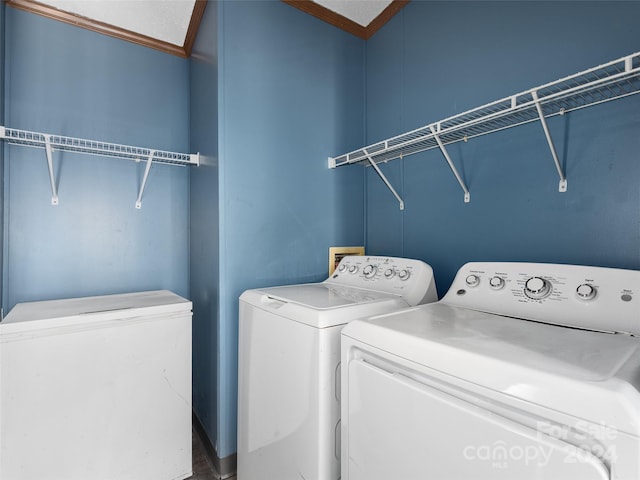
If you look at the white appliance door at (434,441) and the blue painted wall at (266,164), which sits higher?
the blue painted wall at (266,164)

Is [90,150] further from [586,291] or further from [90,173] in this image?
[586,291]

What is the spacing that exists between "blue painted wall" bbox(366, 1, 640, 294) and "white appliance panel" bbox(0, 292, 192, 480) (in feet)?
4.44

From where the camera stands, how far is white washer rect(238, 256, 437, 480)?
1059 mm

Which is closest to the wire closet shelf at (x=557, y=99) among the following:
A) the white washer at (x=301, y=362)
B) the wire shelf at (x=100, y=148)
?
the white washer at (x=301, y=362)

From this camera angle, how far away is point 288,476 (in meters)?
1.18

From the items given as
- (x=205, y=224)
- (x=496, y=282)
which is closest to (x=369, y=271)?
(x=496, y=282)

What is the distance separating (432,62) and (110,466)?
2502 millimetres

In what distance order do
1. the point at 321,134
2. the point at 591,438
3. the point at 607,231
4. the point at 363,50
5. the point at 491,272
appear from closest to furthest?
the point at 591,438 < the point at 607,231 < the point at 491,272 < the point at 321,134 < the point at 363,50

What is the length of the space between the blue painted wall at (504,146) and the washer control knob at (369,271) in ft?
1.00

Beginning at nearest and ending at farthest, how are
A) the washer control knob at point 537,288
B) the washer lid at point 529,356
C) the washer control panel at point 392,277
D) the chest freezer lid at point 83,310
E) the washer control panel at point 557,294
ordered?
the washer lid at point 529,356
the washer control panel at point 557,294
the washer control knob at point 537,288
the chest freezer lid at point 83,310
the washer control panel at point 392,277

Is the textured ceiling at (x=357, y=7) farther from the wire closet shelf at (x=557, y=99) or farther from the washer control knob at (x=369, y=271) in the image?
the washer control knob at (x=369, y=271)

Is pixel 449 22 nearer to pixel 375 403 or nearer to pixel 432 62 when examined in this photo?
pixel 432 62

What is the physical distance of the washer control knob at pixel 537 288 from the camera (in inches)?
40.6

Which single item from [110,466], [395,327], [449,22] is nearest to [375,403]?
[395,327]
